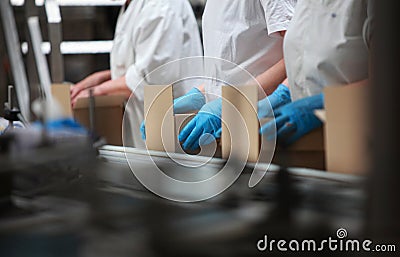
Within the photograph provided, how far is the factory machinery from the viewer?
0.69m

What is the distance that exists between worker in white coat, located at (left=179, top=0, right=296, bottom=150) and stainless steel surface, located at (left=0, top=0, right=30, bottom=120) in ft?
0.97

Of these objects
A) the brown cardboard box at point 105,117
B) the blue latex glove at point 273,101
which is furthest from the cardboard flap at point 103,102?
the blue latex glove at point 273,101

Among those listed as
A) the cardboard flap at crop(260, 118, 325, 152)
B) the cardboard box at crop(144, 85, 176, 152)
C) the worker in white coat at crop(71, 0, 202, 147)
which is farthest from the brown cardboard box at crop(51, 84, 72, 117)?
the cardboard flap at crop(260, 118, 325, 152)

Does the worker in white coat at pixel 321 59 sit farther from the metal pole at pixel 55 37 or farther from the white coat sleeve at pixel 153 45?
the metal pole at pixel 55 37

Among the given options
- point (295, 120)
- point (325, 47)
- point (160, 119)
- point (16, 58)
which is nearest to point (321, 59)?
point (325, 47)

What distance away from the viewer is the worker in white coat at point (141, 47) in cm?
91

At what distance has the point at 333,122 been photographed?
702 millimetres

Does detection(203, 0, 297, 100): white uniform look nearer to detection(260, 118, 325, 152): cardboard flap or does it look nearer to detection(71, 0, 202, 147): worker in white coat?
detection(71, 0, 202, 147): worker in white coat

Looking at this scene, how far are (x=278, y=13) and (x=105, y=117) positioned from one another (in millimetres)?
392

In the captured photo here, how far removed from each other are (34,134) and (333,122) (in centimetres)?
46

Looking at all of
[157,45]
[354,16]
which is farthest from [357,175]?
[157,45]

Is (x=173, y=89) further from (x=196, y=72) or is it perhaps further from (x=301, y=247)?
(x=301, y=247)

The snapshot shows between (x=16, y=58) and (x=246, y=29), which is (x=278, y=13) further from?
(x=16, y=58)

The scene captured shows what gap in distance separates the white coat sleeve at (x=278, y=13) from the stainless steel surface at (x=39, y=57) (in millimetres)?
409
